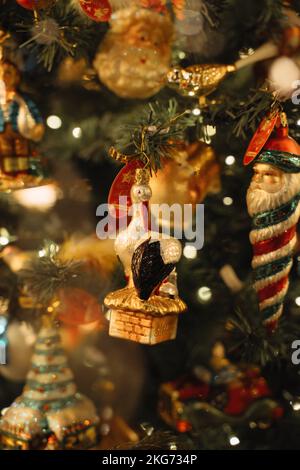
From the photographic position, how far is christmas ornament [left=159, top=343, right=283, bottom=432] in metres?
1.12

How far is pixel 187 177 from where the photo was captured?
102 centimetres

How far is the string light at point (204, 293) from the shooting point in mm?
1159

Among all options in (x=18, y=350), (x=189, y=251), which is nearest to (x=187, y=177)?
(x=189, y=251)

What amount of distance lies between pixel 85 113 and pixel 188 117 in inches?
12.8

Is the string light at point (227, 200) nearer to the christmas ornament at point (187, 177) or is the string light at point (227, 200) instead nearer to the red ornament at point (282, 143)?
the christmas ornament at point (187, 177)

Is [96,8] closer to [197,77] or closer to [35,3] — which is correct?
[35,3]

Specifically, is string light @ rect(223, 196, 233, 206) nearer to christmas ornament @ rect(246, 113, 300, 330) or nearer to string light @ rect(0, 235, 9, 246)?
christmas ornament @ rect(246, 113, 300, 330)

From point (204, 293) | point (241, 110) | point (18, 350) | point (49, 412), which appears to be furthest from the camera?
point (18, 350)

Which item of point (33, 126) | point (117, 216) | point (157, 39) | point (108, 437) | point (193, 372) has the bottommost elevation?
point (108, 437)

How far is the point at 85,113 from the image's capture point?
4.18 ft

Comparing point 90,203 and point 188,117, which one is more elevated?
point 188,117

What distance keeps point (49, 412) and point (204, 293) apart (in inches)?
15.0
